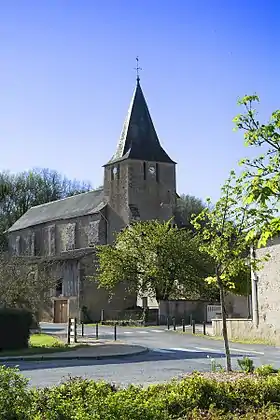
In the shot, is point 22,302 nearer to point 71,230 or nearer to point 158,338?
point 158,338

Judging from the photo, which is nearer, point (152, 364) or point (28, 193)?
point (152, 364)

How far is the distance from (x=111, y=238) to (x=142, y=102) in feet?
44.6

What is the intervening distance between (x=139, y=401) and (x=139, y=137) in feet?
171

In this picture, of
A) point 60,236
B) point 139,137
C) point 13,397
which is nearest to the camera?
point 13,397

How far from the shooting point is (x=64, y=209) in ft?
211

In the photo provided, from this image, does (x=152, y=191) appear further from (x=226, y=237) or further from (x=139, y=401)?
(x=139, y=401)

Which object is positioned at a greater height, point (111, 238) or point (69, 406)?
point (111, 238)

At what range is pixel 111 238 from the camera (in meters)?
56.1

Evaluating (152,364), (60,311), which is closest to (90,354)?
(152,364)

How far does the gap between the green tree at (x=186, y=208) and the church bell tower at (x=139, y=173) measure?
176 cm

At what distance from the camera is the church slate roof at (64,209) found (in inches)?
2356

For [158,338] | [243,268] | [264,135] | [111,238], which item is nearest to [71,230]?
[111,238]

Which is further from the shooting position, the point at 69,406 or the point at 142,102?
the point at 142,102

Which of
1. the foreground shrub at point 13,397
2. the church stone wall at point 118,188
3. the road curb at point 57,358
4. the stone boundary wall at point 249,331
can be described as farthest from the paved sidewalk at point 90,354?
the church stone wall at point 118,188
